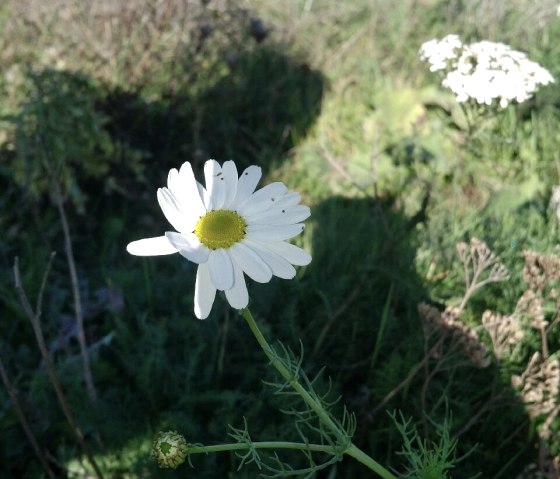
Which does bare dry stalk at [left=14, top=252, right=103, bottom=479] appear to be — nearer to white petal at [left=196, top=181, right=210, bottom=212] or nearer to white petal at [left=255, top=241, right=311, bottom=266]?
white petal at [left=196, top=181, right=210, bottom=212]

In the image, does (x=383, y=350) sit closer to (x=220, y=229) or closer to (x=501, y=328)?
(x=501, y=328)

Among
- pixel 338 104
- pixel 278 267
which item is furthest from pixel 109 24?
pixel 278 267

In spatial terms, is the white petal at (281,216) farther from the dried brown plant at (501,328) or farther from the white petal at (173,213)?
the dried brown plant at (501,328)

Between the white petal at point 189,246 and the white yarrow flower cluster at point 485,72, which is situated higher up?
the white yarrow flower cluster at point 485,72

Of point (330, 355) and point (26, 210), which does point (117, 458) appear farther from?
point (26, 210)

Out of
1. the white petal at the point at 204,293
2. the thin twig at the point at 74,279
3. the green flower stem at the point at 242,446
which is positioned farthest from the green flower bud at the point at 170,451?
the thin twig at the point at 74,279

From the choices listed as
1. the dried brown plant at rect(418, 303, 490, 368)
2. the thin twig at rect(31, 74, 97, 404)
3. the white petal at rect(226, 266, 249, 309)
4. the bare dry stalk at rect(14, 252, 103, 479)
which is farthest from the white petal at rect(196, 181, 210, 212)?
the dried brown plant at rect(418, 303, 490, 368)
